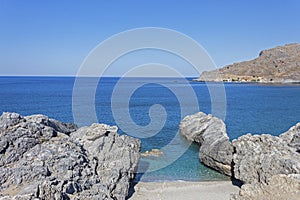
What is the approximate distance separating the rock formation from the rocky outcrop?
7.82m

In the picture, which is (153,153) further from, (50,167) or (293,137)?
(50,167)

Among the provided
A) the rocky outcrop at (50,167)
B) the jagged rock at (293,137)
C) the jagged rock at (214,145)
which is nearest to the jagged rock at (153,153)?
the jagged rock at (214,145)

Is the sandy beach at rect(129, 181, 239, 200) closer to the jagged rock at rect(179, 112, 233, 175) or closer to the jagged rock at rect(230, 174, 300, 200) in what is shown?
the jagged rock at rect(179, 112, 233, 175)

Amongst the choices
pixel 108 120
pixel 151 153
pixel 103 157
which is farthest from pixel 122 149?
pixel 108 120

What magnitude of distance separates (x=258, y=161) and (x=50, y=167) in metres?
15.1

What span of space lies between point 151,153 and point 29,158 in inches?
799

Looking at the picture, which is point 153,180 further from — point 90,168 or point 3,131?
point 3,131

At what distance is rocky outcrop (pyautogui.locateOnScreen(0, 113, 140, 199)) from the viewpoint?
1266 cm

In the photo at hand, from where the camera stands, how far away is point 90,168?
17078 mm

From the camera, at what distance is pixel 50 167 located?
47.8 ft

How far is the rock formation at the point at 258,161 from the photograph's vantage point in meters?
14.3

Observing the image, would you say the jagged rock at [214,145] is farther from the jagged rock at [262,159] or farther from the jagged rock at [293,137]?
the jagged rock at [293,137]

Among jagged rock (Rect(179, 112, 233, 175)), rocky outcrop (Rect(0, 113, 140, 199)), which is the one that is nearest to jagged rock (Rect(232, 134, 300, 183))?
jagged rock (Rect(179, 112, 233, 175))

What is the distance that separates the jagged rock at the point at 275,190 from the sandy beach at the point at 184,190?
621cm
